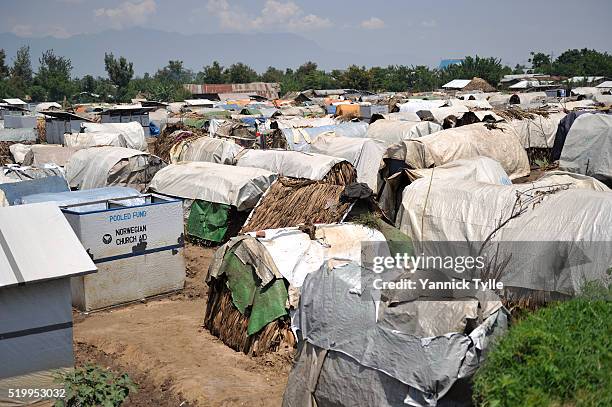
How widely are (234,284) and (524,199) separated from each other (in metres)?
4.50

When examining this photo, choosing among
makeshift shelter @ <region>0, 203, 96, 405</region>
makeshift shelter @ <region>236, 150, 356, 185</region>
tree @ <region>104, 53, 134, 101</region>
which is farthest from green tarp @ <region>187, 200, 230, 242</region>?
tree @ <region>104, 53, 134, 101</region>

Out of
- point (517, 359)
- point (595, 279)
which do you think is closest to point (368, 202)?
point (595, 279)

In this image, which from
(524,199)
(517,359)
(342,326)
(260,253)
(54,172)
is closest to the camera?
(517,359)

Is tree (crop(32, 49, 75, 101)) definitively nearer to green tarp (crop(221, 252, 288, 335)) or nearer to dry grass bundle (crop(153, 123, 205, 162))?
dry grass bundle (crop(153, 123, 205, 162))

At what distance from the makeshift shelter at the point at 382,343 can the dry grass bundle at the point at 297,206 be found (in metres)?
4.15

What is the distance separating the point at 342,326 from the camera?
21.5 ft

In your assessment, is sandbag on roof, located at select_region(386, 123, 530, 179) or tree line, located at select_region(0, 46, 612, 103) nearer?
sandbag on roof, located at select_region(386, 123, 530, 179)

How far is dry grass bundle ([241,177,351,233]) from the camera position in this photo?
11.5 m

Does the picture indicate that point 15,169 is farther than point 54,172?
No

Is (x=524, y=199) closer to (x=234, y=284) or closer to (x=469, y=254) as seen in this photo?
(x=469, y=254)

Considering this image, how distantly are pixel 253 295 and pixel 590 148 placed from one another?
11.3 metres

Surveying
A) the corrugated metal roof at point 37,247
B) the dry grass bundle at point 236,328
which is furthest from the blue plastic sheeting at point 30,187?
the corrugated metal roof at point 37,247

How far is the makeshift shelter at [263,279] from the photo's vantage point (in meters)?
8.83

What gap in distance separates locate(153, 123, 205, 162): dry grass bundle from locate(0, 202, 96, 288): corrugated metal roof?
14.6m
